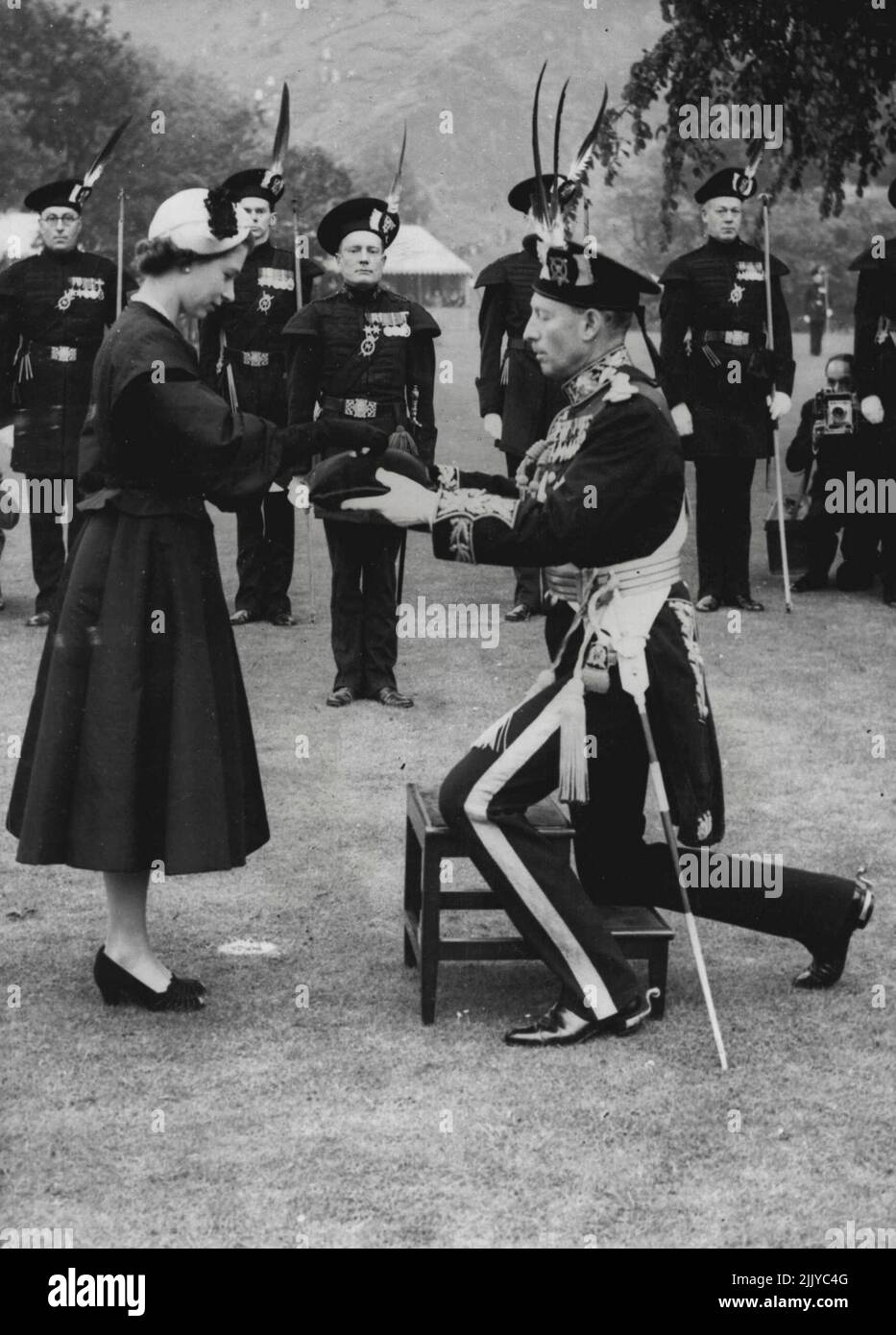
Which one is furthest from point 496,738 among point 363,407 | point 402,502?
point 363,407

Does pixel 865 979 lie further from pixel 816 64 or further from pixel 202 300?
pixel 816 64

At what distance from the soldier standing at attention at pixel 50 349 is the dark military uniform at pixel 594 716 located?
5885 millimetres

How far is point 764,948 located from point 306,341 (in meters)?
4.17

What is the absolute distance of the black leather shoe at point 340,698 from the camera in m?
8.44

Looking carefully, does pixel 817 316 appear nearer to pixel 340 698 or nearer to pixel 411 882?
pixel 340 698

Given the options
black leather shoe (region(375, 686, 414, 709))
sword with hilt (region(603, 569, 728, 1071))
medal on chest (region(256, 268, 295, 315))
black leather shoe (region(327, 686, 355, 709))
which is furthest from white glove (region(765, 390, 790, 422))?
sword with hilt (region(603, 569, 728, 1071))

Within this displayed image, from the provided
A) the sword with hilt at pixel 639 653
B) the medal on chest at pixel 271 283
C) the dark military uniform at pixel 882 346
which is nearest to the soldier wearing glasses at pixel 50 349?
the medal on chest at pixel 271 283

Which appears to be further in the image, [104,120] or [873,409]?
[104,120]

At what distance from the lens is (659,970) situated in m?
4.89

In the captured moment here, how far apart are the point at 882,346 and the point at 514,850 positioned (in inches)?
273

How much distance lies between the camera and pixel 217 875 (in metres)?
6.16

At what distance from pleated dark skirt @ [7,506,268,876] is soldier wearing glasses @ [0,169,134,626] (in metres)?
5.43

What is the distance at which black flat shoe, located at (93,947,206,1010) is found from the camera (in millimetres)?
4957

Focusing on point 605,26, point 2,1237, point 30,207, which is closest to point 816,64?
point 605,26
